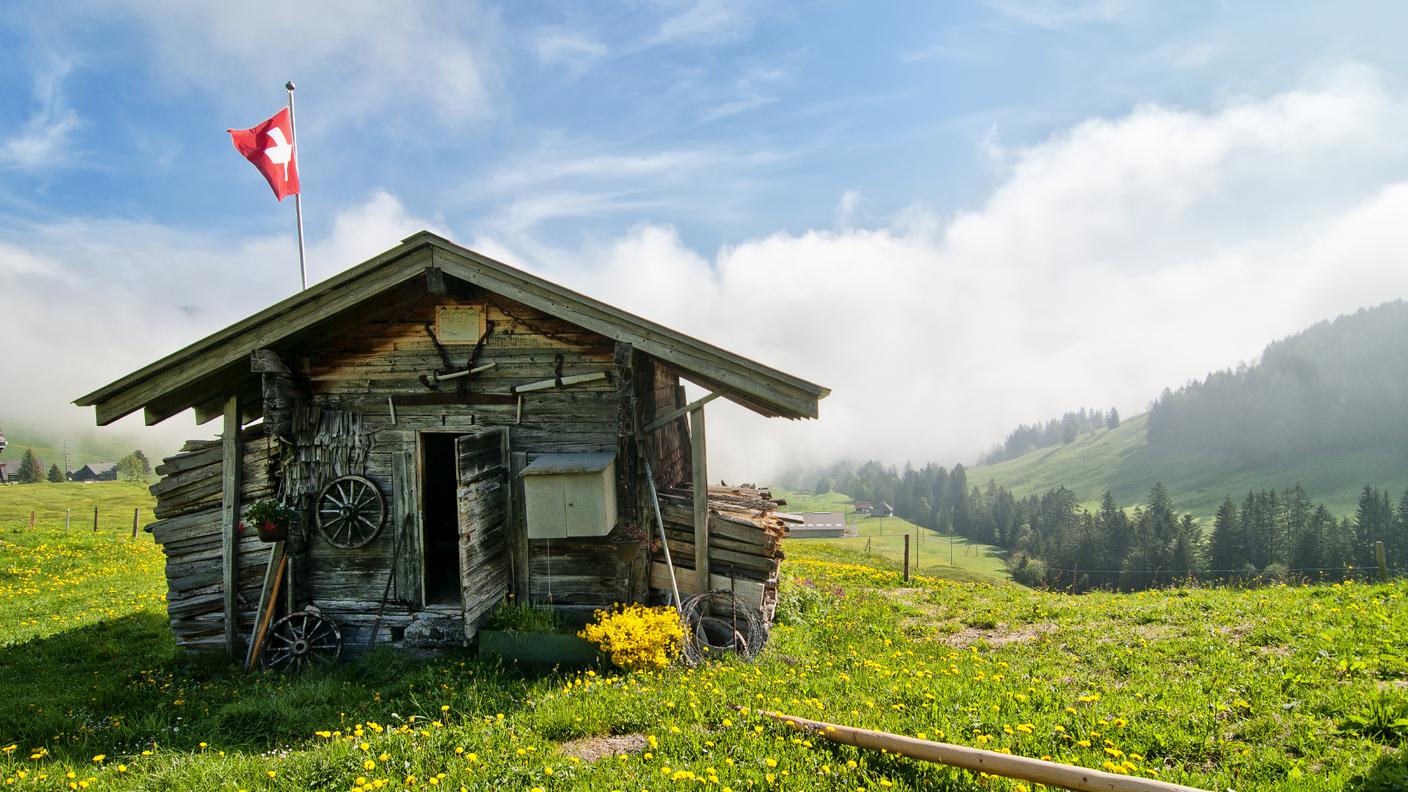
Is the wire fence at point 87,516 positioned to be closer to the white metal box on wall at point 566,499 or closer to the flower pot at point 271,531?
the flower pot at point 271,531

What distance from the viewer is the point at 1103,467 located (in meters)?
196

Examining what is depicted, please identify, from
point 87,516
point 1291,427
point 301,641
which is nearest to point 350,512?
point 301,641

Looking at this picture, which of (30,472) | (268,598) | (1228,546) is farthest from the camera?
(30,472)

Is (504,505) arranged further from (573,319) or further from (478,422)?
(573,319)

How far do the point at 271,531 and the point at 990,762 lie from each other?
33.9ft

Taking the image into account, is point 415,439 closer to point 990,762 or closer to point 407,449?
point 407,449

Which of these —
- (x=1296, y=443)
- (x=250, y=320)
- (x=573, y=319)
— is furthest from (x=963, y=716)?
(x=1296, y=443)

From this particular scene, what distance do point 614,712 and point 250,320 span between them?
26.2 feet

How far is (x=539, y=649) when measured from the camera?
9.27 m

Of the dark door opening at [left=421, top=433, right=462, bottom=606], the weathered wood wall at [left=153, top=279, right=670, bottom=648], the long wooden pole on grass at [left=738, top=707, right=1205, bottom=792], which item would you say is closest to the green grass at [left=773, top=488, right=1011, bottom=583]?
the dark door opening at [left=421, top=433, right=462, bottom=606]

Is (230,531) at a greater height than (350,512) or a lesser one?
lesser

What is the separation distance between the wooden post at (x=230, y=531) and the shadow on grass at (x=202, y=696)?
50 cm

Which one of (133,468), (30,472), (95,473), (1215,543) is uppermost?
(95,473)

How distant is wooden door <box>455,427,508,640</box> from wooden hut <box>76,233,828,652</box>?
0.14ft
